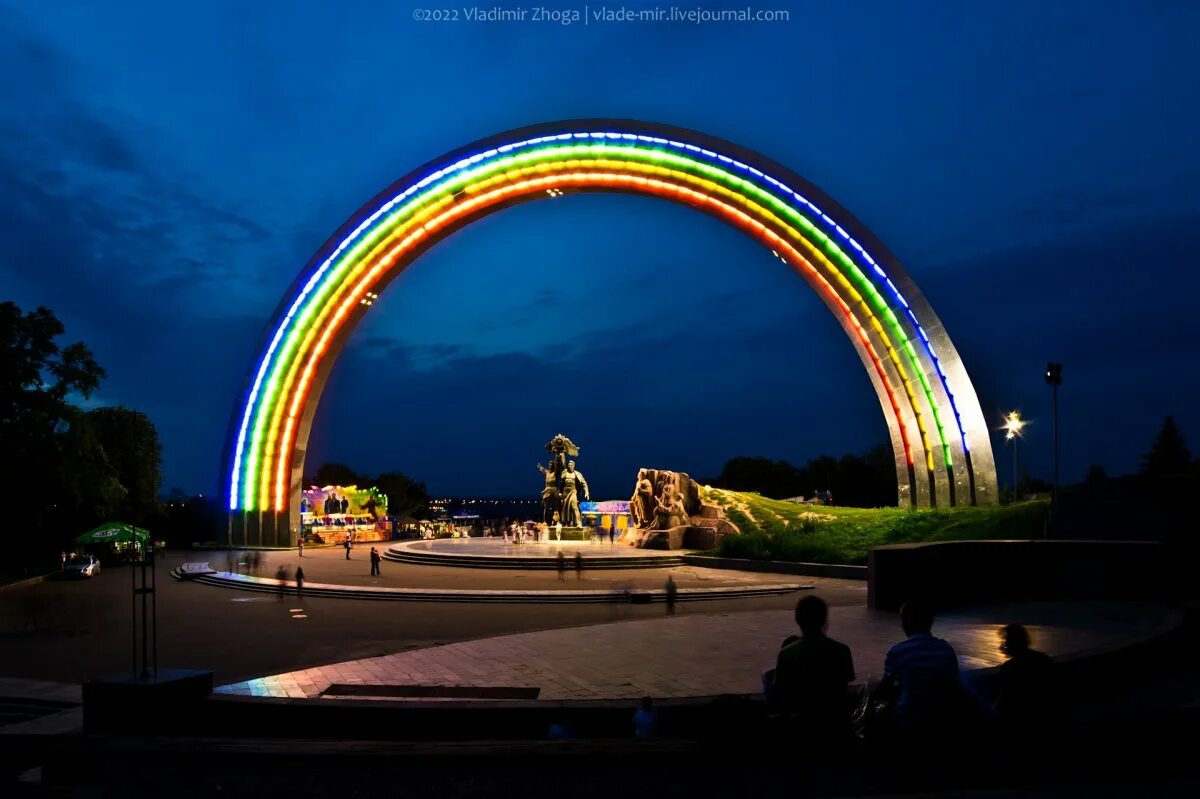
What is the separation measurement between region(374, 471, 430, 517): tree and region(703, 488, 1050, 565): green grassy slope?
6629 cm

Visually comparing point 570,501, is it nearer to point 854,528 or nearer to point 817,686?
point 854,528

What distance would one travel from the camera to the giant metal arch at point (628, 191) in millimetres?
35688

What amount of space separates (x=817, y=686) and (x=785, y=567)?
23.0 meters

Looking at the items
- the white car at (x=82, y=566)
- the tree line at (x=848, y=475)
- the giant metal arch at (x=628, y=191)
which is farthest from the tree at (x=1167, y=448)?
the white car at (x=82, y=566)

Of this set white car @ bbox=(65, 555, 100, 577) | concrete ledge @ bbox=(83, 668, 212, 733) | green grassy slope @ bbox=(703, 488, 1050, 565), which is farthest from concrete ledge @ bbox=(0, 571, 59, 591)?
concrete ledge @ bbox=(83, 668, 212, 733)

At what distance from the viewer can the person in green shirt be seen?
5188 mm

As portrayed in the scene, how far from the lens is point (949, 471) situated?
35.3 metres

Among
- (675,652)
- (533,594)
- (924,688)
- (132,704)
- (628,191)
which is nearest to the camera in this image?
(924,688)

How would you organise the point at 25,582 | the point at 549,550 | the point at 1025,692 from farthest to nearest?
the point at 549,550
the point at 25,582
the point at 1025,692

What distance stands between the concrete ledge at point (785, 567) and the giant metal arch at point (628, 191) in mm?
11570

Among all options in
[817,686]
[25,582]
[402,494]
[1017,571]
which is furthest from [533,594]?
[402,494]

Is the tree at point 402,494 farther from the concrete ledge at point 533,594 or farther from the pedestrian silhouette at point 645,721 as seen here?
the pedestrian silhouette at point 645,721

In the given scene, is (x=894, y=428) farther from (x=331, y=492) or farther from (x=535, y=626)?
(x=331, y=492)

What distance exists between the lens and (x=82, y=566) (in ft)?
99.5
